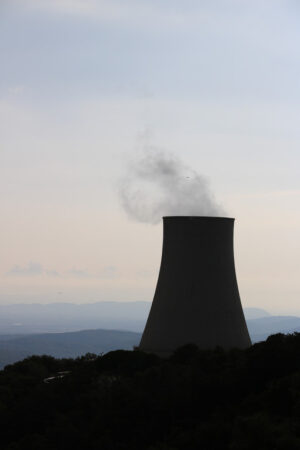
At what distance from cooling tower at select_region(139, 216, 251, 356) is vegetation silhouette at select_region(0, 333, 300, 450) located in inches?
19.8

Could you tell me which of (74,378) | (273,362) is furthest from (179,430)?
(74,378)

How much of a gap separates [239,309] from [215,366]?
2.82 m

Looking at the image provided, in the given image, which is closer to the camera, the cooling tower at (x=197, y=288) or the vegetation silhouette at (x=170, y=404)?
the vegetation silhouette at (x=170, y=404)

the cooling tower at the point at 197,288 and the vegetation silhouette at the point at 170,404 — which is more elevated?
the cooling tower at the point at 197,288

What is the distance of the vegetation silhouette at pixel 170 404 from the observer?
1171 centimetres

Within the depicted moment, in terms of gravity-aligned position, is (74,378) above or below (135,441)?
above

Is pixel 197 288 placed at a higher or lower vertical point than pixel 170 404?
higher

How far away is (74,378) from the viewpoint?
1744 cm

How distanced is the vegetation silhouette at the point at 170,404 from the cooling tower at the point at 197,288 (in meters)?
0.50

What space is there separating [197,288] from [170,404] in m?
4.87

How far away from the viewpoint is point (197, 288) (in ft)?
61.0

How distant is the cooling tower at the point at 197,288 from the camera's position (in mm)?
18609

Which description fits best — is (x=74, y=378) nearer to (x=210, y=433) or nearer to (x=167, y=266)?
(x=167, y=266)

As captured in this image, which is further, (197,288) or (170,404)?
(197,288)
